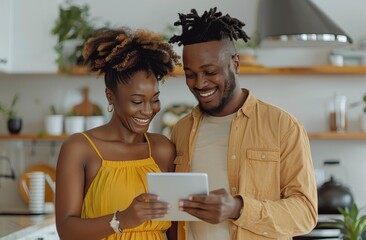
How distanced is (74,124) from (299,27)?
199cm

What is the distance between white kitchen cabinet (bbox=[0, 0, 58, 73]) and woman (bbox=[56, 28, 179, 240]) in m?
2.50

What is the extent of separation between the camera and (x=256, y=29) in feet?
16.6

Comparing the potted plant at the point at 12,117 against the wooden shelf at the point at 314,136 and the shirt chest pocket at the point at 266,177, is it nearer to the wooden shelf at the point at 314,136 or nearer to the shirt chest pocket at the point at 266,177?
the wooden shelf at the point at 314,136

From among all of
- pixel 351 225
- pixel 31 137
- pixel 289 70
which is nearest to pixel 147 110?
pixel 351 225

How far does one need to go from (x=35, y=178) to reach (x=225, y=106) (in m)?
2.43

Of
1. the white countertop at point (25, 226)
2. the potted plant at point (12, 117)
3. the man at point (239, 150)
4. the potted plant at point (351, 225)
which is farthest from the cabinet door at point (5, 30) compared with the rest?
the man at point (239, 150)

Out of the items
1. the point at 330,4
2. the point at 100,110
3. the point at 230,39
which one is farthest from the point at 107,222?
the point at 330,4

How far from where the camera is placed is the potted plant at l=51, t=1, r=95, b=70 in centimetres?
487

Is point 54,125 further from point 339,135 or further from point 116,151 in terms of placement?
point 116,151

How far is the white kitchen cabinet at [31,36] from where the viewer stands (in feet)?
16.0

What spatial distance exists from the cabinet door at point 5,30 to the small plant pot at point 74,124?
1.82ft

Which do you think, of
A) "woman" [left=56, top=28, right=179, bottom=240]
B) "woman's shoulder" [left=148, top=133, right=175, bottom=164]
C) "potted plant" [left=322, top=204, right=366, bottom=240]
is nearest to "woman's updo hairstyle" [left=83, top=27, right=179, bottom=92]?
"woman" [left=56, top=28, right=179, bottom=240]

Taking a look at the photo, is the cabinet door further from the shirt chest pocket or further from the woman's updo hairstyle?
the shirt chest pocket

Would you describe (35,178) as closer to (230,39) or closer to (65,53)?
(65,53)
